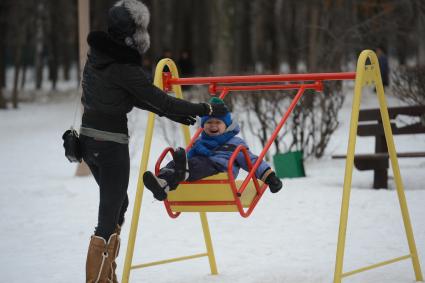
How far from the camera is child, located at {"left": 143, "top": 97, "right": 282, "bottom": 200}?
4.35 m

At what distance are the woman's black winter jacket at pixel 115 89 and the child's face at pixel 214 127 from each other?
19.0 inches

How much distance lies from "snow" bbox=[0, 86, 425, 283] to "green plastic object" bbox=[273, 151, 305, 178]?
A: 0.17m

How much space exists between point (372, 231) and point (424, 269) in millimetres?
1411

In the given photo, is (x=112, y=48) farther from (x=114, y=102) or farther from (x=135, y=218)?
(x=135, y=218)

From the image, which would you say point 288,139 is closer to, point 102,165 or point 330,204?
point 330,204

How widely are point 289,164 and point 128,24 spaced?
5870 mm

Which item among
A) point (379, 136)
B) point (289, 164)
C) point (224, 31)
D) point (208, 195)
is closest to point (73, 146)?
point (208, 195)

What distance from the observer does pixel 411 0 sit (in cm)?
1645

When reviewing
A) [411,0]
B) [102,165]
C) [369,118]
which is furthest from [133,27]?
[411,0]

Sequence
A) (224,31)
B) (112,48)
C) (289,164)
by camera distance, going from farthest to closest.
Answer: (224,31) → (289,164) → (112,48)

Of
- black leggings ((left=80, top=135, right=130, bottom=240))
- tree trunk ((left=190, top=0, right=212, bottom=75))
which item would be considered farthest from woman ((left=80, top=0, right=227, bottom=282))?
tree trunk ((left=190, top=0, right=212, bottom=75))

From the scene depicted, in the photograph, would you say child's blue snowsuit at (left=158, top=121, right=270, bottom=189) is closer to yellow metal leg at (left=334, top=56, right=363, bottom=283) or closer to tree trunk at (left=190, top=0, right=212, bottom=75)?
yellow metal leg at (left=334, top=56, right=363, bottom=283)

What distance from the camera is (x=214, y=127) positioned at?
484 cm

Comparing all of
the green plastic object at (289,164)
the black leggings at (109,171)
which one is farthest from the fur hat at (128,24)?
the green plastic object at (289,164)
